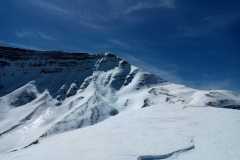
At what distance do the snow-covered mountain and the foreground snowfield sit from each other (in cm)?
3

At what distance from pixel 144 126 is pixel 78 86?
92019 mm

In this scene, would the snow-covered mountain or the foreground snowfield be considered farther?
the snow-covered mountain

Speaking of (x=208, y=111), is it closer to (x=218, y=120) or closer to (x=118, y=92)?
(x=218, y=120)

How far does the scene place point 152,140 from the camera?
12.0m

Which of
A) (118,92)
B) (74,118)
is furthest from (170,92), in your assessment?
(74,118)

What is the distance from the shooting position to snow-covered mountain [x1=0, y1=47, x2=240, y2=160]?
1116 centimetres

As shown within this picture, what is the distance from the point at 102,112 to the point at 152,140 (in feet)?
221

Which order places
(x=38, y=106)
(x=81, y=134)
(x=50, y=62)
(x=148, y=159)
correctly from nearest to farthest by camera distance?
(x=148, y=159), (x=81, y=134), (x=38, y=106), (x=50, y=62)

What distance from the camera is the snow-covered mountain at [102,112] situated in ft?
36.6

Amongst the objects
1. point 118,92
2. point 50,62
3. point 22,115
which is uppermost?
point 50,62

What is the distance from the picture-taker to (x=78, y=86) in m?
105

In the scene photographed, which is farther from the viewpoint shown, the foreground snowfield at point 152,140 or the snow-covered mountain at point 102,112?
the snow-covered mountain at point 102,112

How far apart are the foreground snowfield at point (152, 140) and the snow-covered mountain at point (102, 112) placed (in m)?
0.03

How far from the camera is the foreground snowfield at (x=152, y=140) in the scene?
1038 cm
